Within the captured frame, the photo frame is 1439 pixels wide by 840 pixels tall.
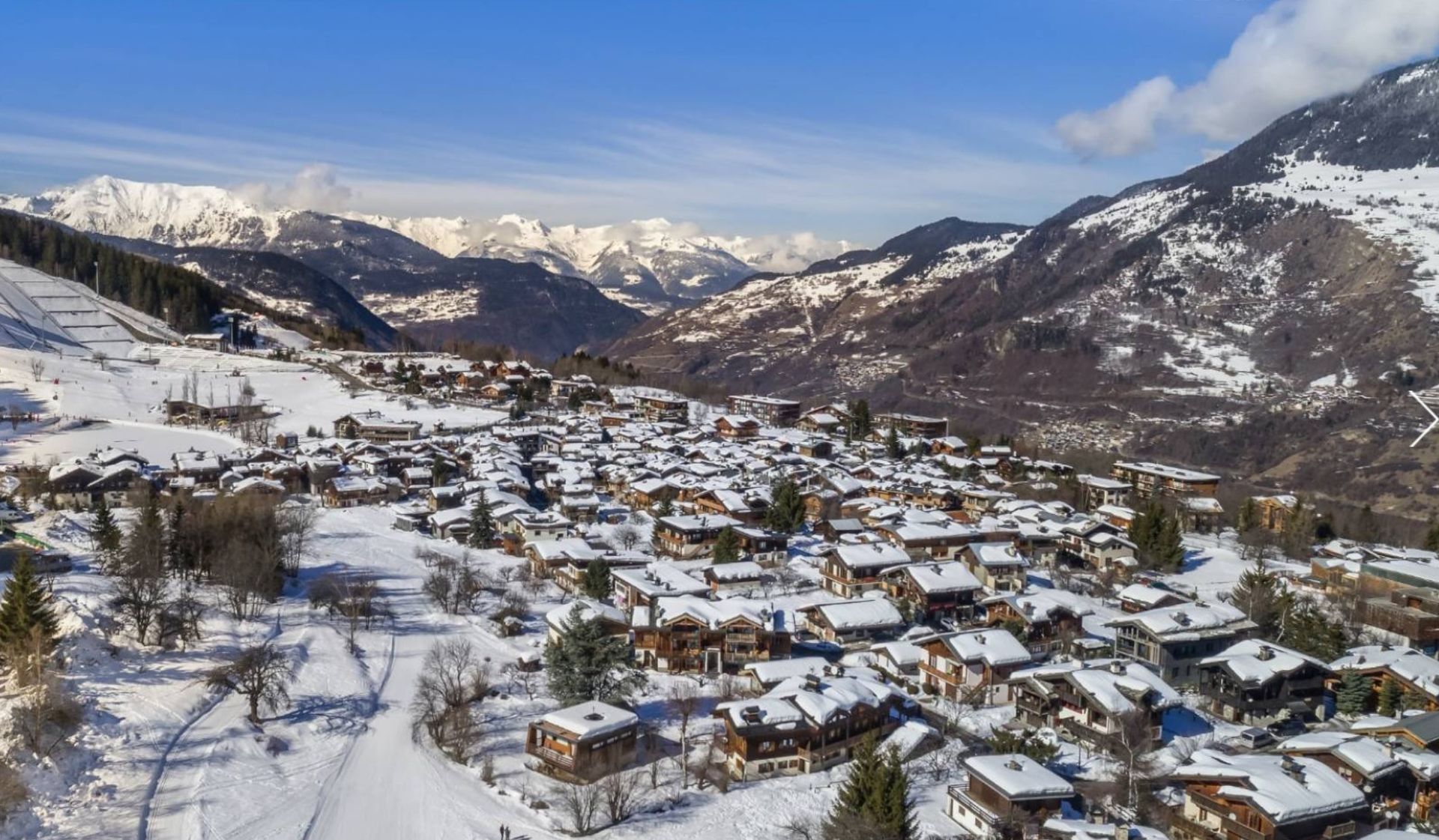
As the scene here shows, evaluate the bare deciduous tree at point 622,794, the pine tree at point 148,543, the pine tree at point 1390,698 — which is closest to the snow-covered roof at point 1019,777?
the bare deciduous tree at point 622,794

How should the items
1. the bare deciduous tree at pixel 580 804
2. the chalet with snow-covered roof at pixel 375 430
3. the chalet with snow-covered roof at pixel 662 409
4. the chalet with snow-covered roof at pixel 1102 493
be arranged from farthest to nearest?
1. the chalet with snow-covered roof at pixel 662 409
2. the chalet with snow-covered roof at pixel 375 430
3. the chalet with snow-covered roof at pixel 1102 493
4. the bare deciduous tree at pixel 580 804

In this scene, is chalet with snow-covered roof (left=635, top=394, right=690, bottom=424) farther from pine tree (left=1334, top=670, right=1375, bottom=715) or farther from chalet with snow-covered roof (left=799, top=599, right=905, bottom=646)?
pine tree (left=1334, top=670, right=1375, bottom=715)

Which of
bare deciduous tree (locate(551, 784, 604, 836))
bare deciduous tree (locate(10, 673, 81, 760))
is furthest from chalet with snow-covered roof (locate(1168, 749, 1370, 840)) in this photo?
bare deciduous tree (locate(10, 673, 81, 760))

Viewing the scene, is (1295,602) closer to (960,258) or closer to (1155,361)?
(1155,361)

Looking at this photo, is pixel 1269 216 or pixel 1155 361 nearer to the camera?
pixel 1155 361

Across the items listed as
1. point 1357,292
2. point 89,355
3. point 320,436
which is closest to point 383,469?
point 320,436

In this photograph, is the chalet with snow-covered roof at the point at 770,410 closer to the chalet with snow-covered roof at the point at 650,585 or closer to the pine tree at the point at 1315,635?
the chalet with snow-covered roof at the point at 650,585
